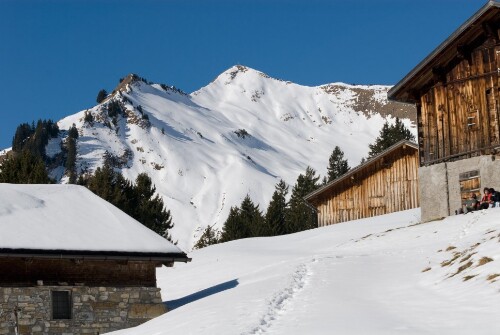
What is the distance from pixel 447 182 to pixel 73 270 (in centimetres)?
1581

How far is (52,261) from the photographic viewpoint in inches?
941

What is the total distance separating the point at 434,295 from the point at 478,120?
1627 centimetres

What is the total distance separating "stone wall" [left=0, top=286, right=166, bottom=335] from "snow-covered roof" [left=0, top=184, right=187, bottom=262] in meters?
1.12

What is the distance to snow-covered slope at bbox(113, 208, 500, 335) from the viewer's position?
50.0ft

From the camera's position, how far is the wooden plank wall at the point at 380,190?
152 ft

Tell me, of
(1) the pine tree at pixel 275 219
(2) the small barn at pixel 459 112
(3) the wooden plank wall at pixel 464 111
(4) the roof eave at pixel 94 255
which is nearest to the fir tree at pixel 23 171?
(1) the pine tree at pixel 275 219

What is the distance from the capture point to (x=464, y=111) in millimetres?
33438

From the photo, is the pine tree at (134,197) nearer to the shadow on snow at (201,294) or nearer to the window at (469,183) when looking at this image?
the window at (469,183)

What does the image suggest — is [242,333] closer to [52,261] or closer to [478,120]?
[52,261]

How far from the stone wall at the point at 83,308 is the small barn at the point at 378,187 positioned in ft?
79.1

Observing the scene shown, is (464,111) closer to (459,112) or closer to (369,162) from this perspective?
(459,112)

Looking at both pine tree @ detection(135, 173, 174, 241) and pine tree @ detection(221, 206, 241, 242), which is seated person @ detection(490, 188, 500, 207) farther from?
pine tree @ detection(221, 206, 241, 242)

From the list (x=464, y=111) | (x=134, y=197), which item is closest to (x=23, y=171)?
(x=134, y=197)

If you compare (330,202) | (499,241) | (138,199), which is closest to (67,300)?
(499,241)
